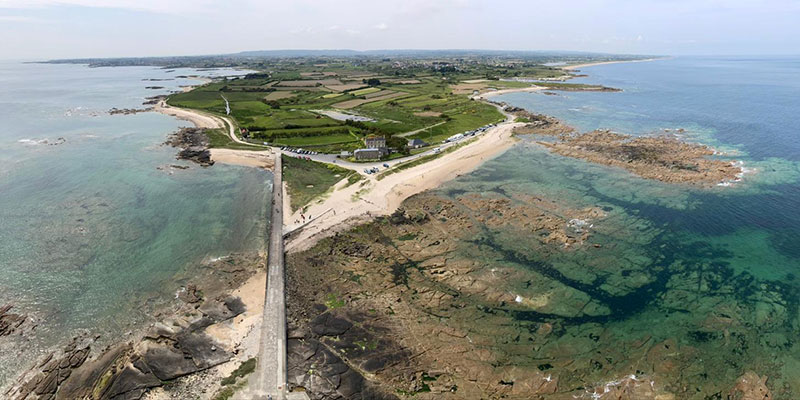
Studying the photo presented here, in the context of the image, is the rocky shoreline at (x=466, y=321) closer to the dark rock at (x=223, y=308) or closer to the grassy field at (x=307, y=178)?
the dark rock at (x=223, y=308)

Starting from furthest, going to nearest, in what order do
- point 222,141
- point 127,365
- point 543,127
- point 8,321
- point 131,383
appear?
point 543,127 → point 222,141 → point 8,321 → point 127,365 → point 131,383

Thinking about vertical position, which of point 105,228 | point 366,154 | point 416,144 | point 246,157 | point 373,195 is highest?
point 416,144

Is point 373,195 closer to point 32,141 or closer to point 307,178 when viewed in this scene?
point 307,178

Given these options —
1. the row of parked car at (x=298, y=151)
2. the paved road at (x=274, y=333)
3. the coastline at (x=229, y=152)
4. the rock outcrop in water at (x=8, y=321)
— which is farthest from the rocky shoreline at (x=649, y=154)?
the rock outcrop in water at (x=8, y=321)

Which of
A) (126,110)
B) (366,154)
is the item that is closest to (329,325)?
(366,154)

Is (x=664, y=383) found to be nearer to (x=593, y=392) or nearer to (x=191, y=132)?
(x=593, y=392)

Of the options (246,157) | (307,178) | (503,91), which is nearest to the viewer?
(307,178)

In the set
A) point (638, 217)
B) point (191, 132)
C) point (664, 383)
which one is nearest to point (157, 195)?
point (191, 132)
